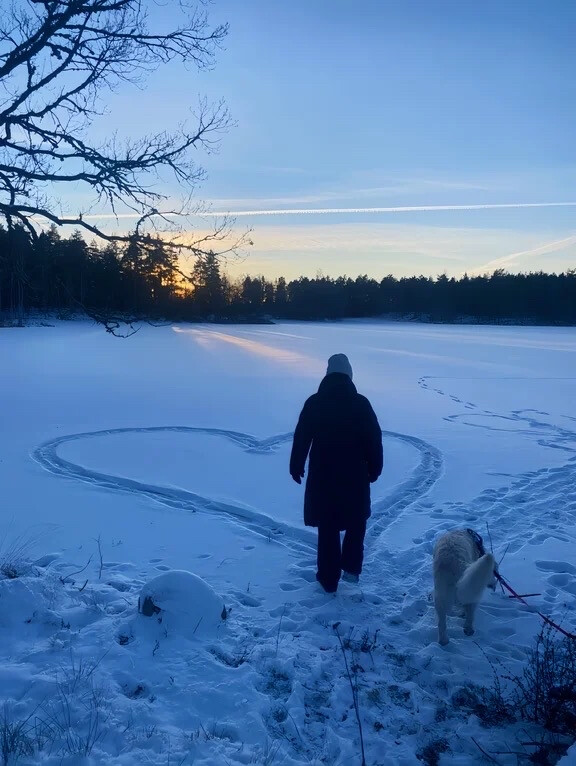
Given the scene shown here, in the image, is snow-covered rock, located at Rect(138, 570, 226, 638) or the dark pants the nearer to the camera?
snow-covered rock, located at Rect(138, 570, 226, 638)

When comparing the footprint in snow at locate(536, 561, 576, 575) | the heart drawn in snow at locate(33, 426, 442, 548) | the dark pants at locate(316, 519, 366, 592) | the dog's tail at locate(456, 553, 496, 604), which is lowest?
the heart drawn in snow at locate(33, 426, 442, 548)

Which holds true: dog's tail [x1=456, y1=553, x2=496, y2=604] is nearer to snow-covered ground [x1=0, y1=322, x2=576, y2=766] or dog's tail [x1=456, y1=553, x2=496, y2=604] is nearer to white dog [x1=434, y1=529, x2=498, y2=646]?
white dog [x1=434, y1=529, x2=498, y2=646]

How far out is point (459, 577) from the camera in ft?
12.4

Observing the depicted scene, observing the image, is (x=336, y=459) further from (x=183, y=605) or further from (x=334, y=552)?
(x=183, y=605)

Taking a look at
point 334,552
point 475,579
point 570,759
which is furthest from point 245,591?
point 570,759

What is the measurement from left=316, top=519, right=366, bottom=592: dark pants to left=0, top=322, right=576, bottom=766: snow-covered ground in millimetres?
131

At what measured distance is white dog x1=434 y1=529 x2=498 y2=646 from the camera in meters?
3.63

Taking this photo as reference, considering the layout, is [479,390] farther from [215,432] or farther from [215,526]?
[215,526]

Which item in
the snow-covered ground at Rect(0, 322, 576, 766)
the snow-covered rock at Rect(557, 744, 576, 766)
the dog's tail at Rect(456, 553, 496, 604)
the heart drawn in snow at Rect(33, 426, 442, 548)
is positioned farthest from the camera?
the heart drawn in snow at Rect(33, 426, 442, 548)

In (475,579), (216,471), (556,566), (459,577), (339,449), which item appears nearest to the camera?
(475,579)

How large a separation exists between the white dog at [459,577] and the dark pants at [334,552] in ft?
2.55

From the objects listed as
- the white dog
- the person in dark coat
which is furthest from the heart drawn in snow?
the white dog

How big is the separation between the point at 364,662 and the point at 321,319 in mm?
77625

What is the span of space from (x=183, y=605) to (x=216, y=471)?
4.33 m
